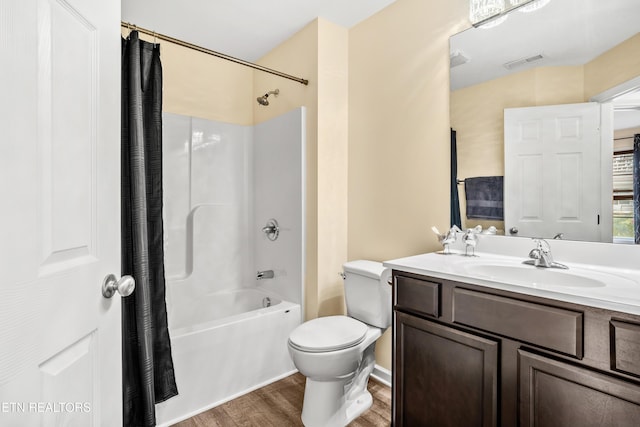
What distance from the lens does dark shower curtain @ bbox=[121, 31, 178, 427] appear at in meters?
1.41

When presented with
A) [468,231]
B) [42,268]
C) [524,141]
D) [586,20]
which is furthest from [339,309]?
[586,20]

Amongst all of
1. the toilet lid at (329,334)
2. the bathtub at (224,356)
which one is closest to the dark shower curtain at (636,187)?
the toilet lid at (329,334)

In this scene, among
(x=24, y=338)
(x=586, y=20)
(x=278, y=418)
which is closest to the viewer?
(x=24, y=338)

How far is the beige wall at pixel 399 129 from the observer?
5.99ft

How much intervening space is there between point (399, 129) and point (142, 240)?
1578mm

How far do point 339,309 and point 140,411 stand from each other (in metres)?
1.33

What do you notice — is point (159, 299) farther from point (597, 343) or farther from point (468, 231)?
point (597, 343)

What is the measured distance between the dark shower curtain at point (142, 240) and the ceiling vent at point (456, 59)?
1.57m

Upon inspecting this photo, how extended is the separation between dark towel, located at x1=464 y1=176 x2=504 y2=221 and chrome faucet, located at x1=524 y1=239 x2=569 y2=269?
26 centimetres

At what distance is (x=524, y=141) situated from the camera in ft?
4.99

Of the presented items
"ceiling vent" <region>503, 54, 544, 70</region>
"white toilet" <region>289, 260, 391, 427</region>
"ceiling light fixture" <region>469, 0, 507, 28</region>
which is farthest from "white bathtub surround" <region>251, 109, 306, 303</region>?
"ceiling vent" <region>503, 54, 544, 70</region>

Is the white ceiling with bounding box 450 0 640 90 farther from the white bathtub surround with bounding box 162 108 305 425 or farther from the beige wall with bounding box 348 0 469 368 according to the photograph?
the white bathtub surround with bounding box 162 108 305 425

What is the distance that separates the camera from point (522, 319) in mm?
1020

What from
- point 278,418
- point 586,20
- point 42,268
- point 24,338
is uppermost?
point 586,20
